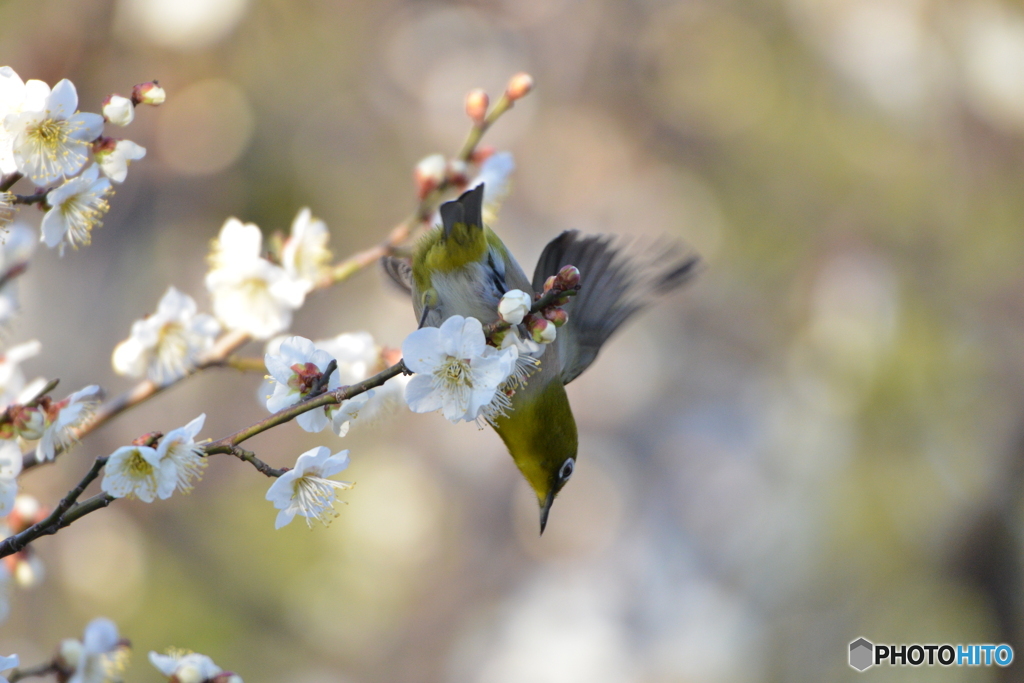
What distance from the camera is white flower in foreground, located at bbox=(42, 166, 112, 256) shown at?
973 millimetres

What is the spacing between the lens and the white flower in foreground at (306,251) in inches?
56.8

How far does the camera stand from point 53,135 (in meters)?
0.97

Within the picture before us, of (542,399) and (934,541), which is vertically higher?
(934,541)

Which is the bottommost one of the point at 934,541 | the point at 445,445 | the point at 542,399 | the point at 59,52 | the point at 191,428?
the point at 191,428

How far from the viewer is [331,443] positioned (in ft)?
12.7

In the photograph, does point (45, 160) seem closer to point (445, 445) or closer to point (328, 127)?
point (445, 445)

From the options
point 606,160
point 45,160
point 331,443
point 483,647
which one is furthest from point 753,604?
point 45,160

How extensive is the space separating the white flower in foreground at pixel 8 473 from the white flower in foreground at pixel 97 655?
0.31 meters

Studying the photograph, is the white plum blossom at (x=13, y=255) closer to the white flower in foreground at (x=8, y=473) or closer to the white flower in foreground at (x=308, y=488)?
the white flower in foreground at (x=8, y=473)

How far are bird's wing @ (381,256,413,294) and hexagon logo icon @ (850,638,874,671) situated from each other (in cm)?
292

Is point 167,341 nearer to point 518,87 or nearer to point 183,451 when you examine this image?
point 183,451

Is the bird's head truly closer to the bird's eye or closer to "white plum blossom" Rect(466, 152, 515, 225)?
the bird's eye

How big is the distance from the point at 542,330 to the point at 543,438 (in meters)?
0.52

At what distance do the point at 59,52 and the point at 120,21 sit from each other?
36cm
